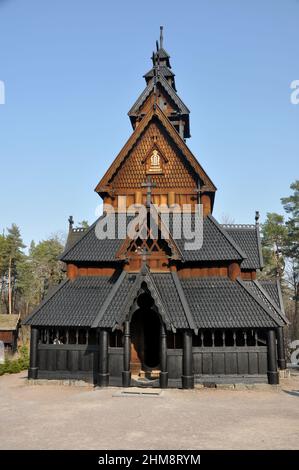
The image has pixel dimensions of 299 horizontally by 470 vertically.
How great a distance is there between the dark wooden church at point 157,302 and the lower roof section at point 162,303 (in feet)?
0.16

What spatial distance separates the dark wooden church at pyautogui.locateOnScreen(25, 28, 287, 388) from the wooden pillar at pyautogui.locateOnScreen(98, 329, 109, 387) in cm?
4

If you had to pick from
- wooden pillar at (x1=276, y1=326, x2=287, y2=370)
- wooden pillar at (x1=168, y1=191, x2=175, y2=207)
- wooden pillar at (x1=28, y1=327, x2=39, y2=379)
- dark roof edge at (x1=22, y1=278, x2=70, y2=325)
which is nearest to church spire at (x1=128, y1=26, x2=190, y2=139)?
wooden pillar at (x1=168, y1=191, x2=175, y2=207)

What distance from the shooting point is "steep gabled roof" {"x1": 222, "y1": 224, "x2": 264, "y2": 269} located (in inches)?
813

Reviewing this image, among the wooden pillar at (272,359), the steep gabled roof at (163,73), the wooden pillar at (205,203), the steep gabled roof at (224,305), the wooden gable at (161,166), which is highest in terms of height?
the steep gabled roof at (163,73)

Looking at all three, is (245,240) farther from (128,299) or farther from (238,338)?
(128,299)

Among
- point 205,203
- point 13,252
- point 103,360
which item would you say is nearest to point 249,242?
point 205,203

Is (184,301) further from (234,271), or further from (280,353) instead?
(280,353)

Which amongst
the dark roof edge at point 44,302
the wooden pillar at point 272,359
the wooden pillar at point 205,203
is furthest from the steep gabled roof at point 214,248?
the dark roof edge at point 44,302

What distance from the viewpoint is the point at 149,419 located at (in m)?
10.5

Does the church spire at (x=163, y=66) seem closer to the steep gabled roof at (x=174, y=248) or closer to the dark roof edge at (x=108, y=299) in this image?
the steep gabled roof at (x=174, y=248)

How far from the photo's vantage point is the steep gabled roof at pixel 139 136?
20.8 m

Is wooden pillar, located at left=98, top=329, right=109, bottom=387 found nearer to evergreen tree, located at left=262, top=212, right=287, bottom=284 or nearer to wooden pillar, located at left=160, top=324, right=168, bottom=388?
wooden pillar, located at left=160, top=324, right=168, bottom=388

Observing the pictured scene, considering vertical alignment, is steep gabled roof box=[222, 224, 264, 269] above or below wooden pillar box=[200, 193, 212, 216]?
below
